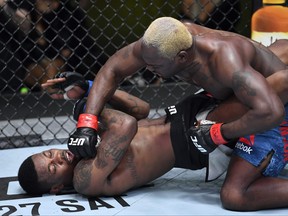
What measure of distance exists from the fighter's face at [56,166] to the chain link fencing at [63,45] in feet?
2.79

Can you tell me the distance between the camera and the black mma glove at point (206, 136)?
6.18 ft

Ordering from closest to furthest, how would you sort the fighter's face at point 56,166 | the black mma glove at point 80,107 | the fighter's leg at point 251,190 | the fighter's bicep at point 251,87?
the fighter's bicep at point 251,87 < the fighter's leg at point 251,190 < the fighter's face at point 56,166 < the black mma glove at point 80,107

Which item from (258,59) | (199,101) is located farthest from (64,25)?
(258,59)

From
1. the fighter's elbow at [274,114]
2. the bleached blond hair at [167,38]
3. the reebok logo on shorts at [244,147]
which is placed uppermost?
the bleached blond hair at [167,38]

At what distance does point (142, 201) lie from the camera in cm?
206

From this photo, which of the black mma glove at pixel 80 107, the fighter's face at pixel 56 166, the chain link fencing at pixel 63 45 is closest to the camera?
the fighter's face at pixel 56 166

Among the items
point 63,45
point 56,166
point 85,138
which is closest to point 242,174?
point 85,138

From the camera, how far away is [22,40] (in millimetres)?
3277

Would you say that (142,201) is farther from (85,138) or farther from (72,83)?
(72,83)

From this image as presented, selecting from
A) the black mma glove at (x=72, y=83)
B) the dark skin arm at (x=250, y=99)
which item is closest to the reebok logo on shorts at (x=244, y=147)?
the dark skin arm at (x=250, y=99)

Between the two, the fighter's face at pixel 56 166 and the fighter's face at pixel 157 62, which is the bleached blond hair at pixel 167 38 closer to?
the fighter's face at pixel 157 62

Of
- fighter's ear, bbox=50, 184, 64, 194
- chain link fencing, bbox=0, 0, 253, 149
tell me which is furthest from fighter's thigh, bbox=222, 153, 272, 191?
chain link fencing, bbox=0, 0, 253, 149

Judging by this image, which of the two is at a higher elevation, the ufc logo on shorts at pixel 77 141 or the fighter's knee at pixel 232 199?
the ufc logo on shorts at pixel 77 141

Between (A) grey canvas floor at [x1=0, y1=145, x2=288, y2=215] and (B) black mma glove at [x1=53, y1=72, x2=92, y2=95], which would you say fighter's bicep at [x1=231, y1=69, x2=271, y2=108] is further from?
(B) black mma glove at [x1=53, y1=72, x2=92, y2=95]
